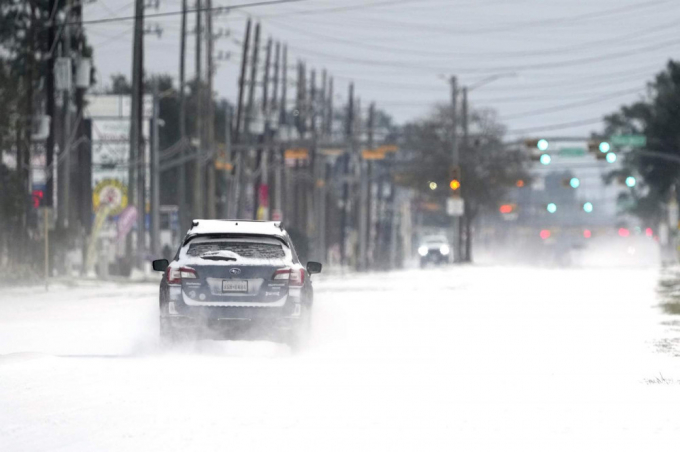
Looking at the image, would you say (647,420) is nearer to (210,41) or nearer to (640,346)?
(640,346)

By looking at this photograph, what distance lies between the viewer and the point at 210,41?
235ft

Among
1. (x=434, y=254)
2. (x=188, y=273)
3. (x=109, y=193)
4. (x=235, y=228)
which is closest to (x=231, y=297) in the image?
(x=188, y=273)

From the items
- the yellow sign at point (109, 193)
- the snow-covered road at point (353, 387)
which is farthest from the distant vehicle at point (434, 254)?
the snow-covered road at point (353, 387)

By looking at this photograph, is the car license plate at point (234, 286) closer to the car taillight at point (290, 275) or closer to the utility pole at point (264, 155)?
the car taillight at point (290, 275)

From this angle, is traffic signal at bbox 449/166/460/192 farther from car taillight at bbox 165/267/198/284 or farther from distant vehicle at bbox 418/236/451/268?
car taillight at bbox 165/267/198/284

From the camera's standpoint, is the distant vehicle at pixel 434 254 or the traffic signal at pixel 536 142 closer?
the traffic signal at pixel 536 142

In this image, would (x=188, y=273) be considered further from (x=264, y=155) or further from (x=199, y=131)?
(x=264, y=155)

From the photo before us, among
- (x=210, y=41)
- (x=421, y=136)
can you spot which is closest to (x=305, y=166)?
(x=421, y=136)

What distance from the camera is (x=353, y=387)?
14633mm

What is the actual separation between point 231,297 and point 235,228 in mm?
962

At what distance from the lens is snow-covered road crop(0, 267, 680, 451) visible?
11.0m

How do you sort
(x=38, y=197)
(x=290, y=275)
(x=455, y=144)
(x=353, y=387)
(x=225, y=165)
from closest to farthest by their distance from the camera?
(x=353, y=387)
(x=290, y=275)
(x=38, y=197)
(x=225, y=165)
(x=455, y=144)

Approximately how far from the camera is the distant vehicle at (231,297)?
18094mm

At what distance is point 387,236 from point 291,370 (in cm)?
15341
